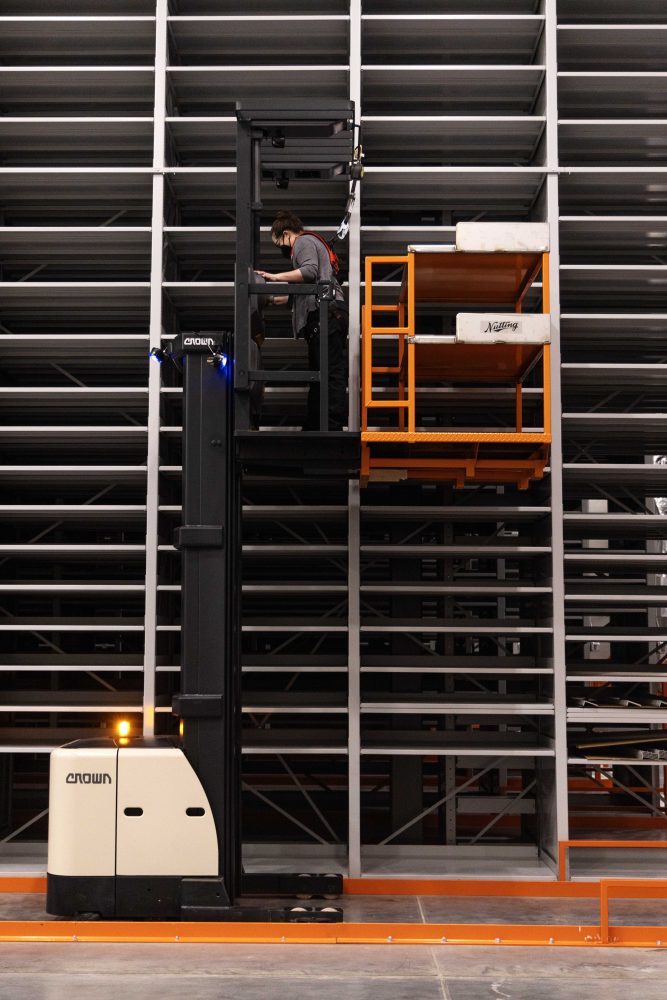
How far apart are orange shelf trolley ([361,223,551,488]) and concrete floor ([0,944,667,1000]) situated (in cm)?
337

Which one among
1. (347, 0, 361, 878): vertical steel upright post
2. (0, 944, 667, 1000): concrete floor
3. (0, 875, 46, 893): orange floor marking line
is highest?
(347, 0, 361, 878): vertical steel upright post

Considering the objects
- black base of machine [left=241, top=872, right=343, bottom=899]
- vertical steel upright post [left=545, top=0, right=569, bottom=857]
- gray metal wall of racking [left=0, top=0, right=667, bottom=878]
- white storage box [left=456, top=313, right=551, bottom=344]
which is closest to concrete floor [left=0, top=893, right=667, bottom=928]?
black base of machine [left=241, top=872, right=343, bottom=899]

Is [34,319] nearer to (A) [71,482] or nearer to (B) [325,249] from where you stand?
(A) [71,482]

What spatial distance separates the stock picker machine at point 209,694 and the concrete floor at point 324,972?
1.30 feet

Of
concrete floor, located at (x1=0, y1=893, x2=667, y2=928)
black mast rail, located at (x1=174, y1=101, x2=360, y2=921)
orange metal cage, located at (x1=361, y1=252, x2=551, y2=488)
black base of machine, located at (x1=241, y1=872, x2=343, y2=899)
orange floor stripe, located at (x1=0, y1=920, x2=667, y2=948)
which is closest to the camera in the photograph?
orange floor stripe, located at (x1=0, y1=920, x2=667, y2=948)

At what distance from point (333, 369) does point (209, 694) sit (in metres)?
2.41

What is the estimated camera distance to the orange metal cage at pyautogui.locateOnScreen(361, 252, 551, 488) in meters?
6.77

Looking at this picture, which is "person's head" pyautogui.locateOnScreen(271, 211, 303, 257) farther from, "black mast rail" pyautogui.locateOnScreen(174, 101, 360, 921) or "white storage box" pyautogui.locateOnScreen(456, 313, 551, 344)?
"white storage box" pyautogui.locateOnScreen(456, 313, 551, 344)

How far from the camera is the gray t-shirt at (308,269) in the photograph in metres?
6.55

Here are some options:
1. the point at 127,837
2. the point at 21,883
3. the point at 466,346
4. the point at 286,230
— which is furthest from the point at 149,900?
the point at 286,230

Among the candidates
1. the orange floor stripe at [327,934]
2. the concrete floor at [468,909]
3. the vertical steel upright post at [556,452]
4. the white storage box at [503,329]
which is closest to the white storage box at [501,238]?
the white storage box at [503,329]

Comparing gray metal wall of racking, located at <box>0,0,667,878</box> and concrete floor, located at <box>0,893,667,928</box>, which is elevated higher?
gray metal wall of racking, located at <box>0,0,667,878</box>

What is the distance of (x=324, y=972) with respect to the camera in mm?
5332

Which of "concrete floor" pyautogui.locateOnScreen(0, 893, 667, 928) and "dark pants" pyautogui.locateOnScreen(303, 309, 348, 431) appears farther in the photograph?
"dark pants" pyautogui.locateOnScreen(303, 309, 348, 431)
